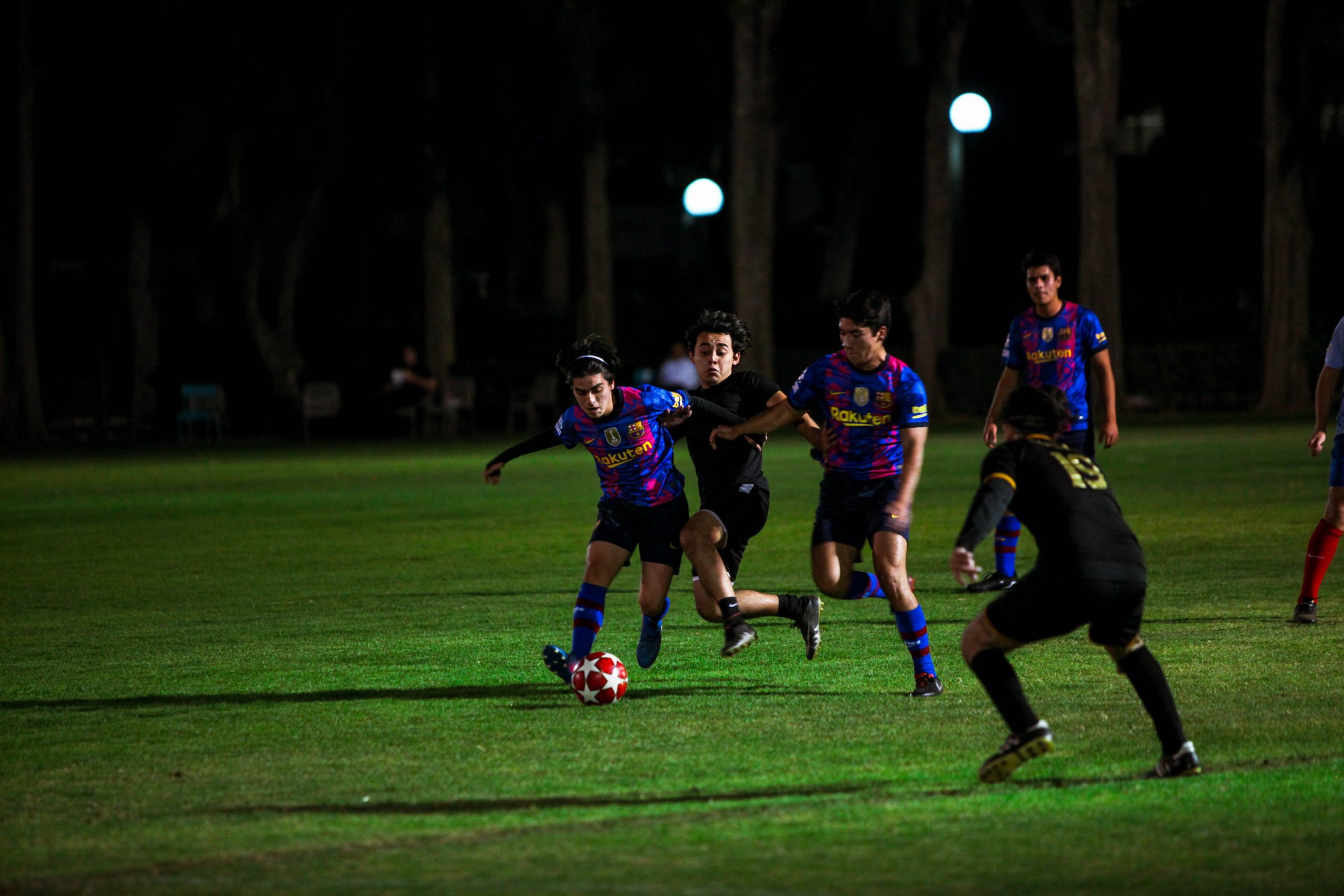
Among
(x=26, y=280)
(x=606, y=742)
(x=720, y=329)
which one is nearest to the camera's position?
(x=606, y=742)

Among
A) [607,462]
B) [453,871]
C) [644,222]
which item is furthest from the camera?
[644,222]

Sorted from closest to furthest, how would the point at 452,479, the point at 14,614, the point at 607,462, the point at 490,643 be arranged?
the point at 607,462
the point at 490,643
the point at 14,614
the point at 452,479

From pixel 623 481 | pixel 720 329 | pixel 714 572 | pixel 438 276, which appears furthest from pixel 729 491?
pixel 438 276

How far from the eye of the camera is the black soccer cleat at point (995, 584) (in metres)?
12.5

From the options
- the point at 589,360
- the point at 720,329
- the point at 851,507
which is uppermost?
the point at 720,329

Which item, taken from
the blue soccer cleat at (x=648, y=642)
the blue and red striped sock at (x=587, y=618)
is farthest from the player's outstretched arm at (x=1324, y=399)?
the blue and red striped sock at (x=587, y=618)

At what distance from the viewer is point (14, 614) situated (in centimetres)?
1239

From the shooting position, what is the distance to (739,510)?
9.58m

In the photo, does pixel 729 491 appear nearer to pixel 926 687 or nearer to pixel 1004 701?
A: pixel 926 687

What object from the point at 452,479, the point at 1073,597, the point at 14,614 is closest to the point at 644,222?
the point at 452,479

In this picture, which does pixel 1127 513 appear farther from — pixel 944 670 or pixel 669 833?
pixel 669 833

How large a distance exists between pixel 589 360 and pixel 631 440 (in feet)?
1.49

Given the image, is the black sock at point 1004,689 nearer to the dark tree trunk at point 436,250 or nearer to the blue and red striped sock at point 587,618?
the blue and red striped sock at point 587,618

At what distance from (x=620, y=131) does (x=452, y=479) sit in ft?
85.3
